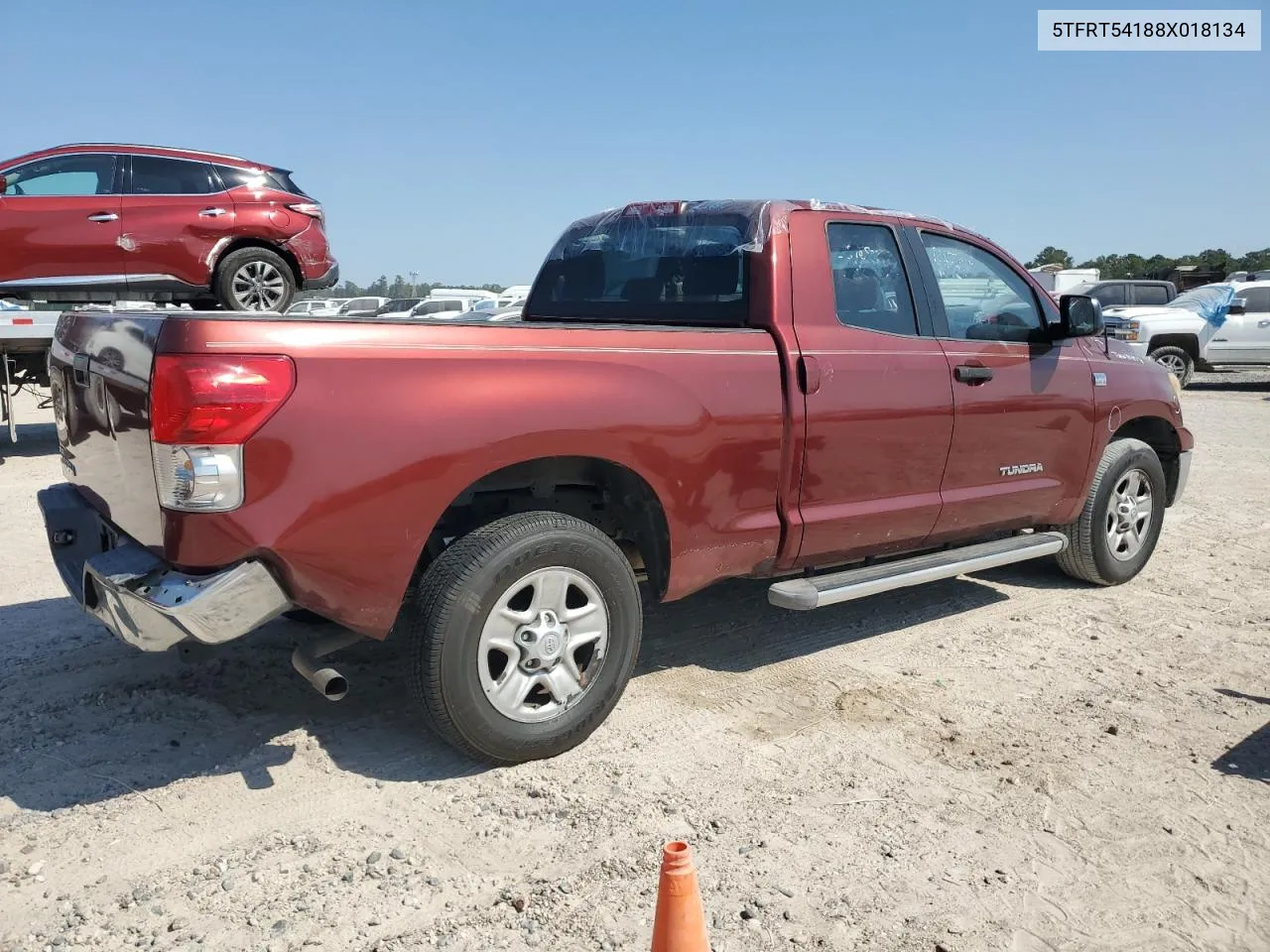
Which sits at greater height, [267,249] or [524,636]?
[267,249]

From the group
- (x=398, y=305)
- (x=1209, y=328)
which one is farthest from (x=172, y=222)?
(x=398, y=305)

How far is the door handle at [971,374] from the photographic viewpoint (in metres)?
4.53

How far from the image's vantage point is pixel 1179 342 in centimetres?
1759

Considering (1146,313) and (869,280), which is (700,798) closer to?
(869,280)

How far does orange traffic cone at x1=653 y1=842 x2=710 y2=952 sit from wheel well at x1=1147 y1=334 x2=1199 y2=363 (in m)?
17.8

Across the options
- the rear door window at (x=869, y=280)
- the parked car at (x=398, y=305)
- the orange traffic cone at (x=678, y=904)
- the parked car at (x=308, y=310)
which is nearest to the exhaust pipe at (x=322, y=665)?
the parked car at (x=308, y=310)

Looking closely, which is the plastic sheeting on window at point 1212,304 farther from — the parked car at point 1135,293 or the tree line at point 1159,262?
the tree line at point 1159,262

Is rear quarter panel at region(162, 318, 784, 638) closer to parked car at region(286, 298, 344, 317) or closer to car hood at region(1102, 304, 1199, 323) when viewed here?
parked car at region(286, 298, 344, 317)

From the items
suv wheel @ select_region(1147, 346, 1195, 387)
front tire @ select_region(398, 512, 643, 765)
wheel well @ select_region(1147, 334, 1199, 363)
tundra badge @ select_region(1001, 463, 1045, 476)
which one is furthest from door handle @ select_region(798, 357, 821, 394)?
suv wheel @ select_region(1147, 346, 1195, 387)

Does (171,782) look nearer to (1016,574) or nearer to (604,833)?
(604,833)

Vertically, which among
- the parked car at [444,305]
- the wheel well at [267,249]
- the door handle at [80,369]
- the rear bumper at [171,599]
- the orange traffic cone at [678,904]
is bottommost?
the orange traffic cone at [678,904]

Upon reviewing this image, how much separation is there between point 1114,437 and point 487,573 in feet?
13.4

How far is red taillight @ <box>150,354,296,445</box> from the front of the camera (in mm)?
2795

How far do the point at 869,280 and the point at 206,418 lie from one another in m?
2.78
